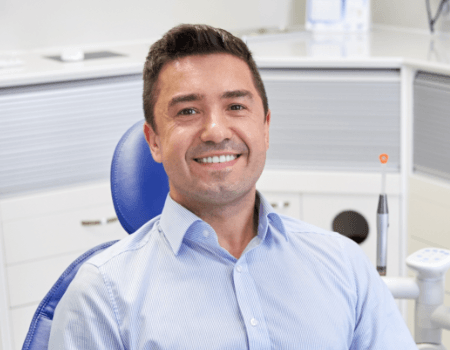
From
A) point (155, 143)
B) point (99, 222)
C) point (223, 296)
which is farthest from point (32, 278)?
point (223, 296)

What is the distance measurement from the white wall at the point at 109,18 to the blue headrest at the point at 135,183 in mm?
1514

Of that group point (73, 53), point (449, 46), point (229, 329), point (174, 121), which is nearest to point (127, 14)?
point (73, 53)

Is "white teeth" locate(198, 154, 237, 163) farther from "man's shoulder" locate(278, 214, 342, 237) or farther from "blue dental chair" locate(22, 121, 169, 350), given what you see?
"blue dental chair" locate(22, 121, 169, 350)

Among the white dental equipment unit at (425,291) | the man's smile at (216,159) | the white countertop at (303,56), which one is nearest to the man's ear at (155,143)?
the man's smile at (216,159)

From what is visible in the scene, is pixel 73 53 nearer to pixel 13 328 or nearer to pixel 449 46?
pixel 13 328

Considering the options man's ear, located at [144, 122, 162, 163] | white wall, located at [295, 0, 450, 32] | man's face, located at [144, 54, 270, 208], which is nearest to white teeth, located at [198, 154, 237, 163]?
man's face, located at [144, 54, 270, 208]

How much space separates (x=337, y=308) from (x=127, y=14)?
7.18ft

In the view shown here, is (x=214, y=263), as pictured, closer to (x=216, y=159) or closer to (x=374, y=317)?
(x=216, y=159)

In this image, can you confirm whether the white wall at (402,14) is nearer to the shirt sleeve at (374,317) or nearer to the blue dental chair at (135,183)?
the blue dental chair at (135,183)

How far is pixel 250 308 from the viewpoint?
103 cm

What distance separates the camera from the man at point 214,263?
99 centimetres

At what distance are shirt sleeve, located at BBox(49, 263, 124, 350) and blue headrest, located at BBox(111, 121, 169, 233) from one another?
0.39 metres

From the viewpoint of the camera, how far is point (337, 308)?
108 cm

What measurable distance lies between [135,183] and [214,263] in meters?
0.42
